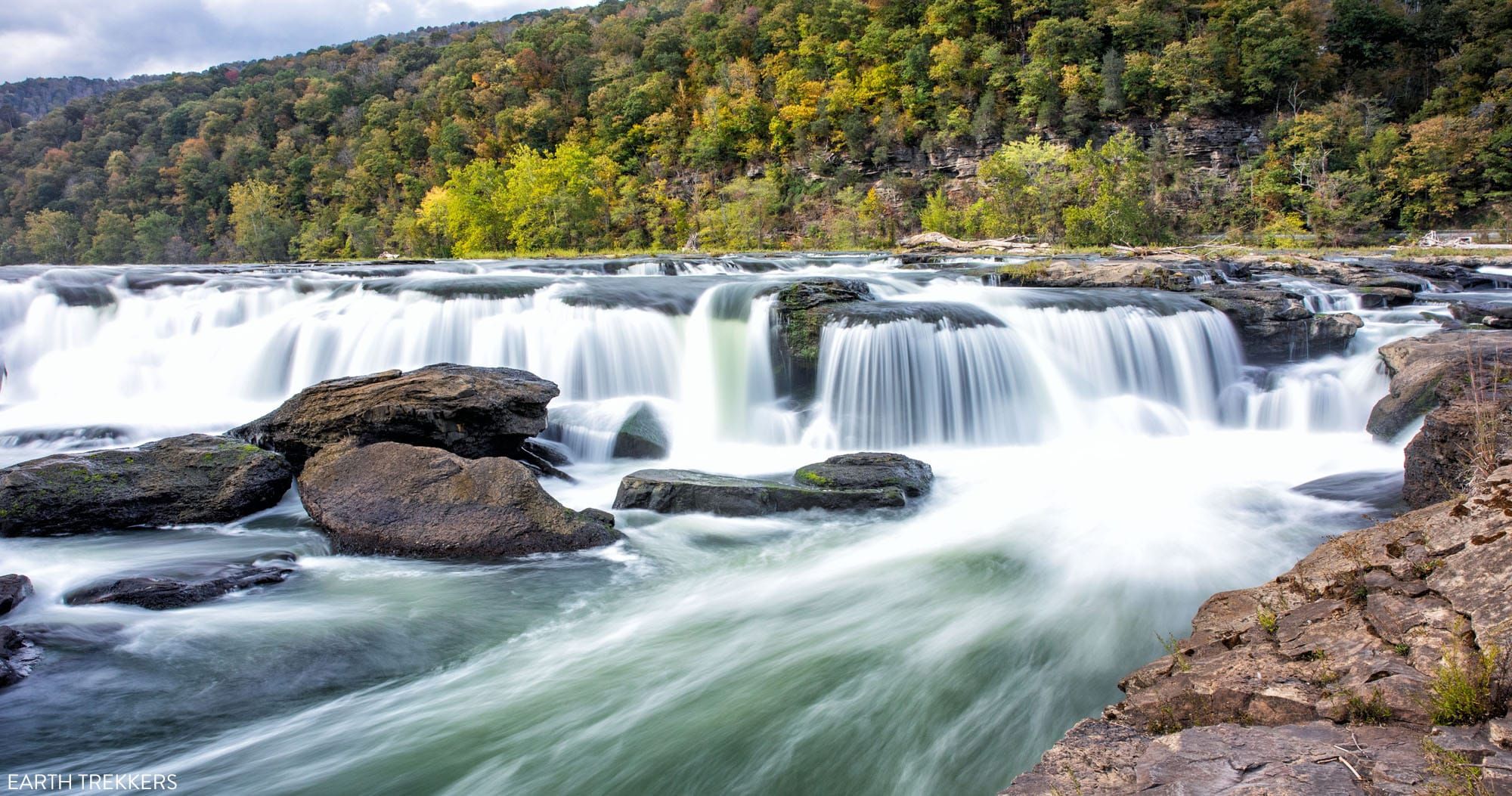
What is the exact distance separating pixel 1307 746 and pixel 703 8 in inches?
2787

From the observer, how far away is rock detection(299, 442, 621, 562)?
6578 mm

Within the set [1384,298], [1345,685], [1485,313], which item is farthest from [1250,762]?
[1384,298]

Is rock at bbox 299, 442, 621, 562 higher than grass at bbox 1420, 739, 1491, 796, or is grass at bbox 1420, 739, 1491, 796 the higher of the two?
grass at bbox 1420, 739, 1491, 796

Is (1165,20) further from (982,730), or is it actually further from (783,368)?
(982,730)

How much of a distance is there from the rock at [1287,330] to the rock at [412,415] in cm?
1087

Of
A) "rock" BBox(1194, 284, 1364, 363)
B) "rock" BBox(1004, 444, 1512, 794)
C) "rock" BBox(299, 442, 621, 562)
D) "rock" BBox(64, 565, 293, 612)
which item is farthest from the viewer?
"rock" BBox(1194, 284, 1364, 363)

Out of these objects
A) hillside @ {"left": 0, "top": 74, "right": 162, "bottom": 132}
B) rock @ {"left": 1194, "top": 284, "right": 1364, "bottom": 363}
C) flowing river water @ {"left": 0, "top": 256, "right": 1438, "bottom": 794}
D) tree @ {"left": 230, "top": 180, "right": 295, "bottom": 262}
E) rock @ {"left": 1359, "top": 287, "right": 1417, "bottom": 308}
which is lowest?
flowing river water @ {"left": 0, "top": 256, "right": 1438, "bottom": 794}

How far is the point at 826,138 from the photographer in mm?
52094

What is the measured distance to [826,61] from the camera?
54000 mm

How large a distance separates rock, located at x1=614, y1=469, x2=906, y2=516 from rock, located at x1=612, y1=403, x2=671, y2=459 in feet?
7.08

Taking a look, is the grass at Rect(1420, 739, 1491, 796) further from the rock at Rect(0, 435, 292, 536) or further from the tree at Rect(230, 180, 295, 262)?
the tree at Rect(230, 180, 295, 262)

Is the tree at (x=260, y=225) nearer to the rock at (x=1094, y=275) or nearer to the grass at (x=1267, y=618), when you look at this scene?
the rock at (x=1094, y=275)

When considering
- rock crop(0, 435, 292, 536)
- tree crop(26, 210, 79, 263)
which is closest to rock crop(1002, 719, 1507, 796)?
rock crop(0, 435, 292, 536)

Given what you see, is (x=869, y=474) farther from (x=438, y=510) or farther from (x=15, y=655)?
(x=15, y=655)
